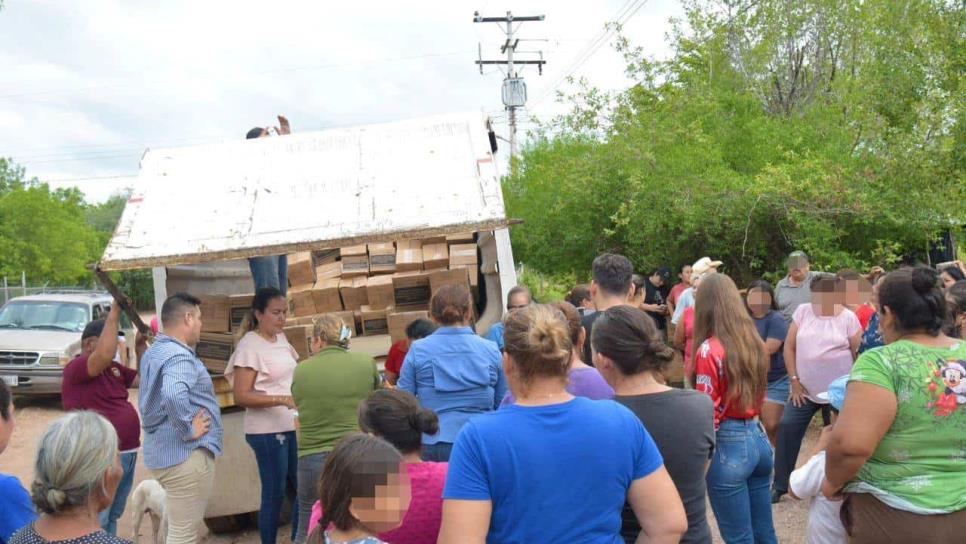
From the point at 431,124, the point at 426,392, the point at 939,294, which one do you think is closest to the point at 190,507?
the point at 426,392

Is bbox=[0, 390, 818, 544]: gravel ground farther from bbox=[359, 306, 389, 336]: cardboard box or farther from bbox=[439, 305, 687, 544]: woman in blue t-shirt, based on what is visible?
bbox=[359, 306, 389, 336]: cardboard box

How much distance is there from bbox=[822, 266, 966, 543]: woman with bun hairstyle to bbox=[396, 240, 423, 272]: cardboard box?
16.0 feet

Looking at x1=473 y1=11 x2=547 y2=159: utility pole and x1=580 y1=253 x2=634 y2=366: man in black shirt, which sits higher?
x1=473 y1=11 x2=547 y2=159: utility pole

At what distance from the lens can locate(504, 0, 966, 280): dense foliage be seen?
31.2 ft

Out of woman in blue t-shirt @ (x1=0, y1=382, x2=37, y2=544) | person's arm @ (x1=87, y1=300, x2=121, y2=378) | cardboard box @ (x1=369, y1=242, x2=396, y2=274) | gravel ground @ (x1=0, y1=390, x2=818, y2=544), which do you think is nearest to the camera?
woman in blue t-shirt @ (x1=0, y1=382, x2=37, y2=544)

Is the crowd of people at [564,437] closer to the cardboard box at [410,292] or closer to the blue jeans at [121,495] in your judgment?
the blue jeans at [121,495]

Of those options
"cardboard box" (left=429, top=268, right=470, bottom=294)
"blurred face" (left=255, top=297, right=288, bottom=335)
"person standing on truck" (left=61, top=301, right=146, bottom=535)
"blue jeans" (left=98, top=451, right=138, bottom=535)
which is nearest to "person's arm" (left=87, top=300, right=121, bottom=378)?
"person standing on truck" (left=61, top=301, right=146, bottom=535)

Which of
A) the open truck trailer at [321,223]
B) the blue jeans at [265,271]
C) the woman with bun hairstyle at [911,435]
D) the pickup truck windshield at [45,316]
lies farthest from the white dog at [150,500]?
the pickup truck windshield at [45,316]

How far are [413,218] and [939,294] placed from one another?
3.18 m

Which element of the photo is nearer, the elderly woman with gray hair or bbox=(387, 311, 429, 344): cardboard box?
the elderly woman with gray hair

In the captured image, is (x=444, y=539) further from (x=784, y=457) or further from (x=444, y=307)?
(x=784, y=457)

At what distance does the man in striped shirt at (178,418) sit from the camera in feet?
15.0

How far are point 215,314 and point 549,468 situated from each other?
479cm

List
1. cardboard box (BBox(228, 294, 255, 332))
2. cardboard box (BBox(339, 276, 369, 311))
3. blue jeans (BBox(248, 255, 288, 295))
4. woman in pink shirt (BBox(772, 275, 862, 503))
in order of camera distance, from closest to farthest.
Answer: woman in pink shirt (BBox(772, 275, 862, 503)) < cardboard box (BBox(228, 294, 255, 332)) < blue jeans (BBox(248, 255, 288, 295)) < cardboard box (BBox(339, 276, 369, 311))
